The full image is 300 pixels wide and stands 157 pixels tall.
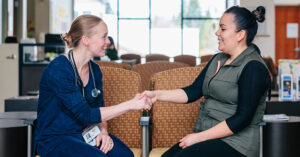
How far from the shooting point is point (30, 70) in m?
5.72

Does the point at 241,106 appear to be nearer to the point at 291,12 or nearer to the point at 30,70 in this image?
the point at 30,70

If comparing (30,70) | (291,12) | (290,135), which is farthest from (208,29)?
(290,135)

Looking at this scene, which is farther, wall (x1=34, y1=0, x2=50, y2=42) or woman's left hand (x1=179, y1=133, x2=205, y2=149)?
wall (x1=34, y1=0, x2=50, y2=42)

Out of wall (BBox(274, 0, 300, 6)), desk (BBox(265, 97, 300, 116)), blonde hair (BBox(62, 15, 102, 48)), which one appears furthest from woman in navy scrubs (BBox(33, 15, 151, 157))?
wall (BBox(274, 0, 300, 6))

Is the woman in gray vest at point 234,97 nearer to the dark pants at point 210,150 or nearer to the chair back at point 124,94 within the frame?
the dark pants at point 210,150

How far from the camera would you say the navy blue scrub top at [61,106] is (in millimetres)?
1826

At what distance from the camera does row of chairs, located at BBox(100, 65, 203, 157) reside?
2.50 metres

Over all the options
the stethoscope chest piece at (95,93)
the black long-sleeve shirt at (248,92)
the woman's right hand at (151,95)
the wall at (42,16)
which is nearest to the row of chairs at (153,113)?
the woman's right hand at (151,95)

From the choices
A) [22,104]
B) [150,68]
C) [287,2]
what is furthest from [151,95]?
[287,2]

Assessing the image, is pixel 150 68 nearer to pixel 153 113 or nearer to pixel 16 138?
pixel 153 113

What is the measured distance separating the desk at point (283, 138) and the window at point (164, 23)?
9699 mm

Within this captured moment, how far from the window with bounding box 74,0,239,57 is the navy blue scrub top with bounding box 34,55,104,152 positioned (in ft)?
32.8

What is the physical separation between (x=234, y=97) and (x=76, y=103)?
2.58 ft

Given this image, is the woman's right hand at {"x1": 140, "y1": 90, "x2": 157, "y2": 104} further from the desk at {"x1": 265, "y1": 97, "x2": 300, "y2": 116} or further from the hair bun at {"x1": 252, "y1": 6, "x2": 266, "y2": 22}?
the desk at {"x1": 265, "y1": 97, "x2": 300, "y2": 116}
